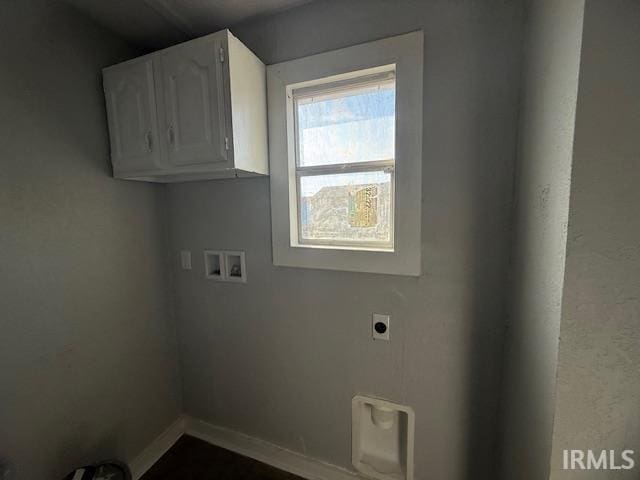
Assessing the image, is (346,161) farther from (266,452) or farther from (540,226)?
(266,452)

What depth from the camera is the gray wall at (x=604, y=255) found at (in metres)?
0.61

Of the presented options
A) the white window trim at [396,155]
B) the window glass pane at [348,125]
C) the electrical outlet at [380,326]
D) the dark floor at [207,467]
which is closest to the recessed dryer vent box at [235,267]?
the white window trim at [396,155]

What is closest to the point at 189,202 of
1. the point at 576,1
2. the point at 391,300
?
the point at 391,300

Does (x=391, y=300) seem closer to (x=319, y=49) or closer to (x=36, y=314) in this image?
(x=319, y=49)

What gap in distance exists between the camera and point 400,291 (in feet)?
3.90

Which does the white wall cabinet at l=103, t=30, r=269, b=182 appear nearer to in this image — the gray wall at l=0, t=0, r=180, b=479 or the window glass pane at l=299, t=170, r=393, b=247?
the gray wall at l=0, t=0, r=180, b=479

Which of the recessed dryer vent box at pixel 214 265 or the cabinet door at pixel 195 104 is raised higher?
the cabinet door at pixel 195 104

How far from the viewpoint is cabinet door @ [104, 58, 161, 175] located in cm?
121

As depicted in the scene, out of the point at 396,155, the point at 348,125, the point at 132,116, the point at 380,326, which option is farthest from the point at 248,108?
the point at 380,326

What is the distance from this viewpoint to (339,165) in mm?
1272

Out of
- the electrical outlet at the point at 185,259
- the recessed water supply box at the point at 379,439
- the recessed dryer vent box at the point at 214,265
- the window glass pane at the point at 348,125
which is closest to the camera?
the window glass pane at the point at 348,125

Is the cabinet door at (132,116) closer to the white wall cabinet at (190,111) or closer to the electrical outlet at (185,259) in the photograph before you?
the white wall cabinet at (190,111)

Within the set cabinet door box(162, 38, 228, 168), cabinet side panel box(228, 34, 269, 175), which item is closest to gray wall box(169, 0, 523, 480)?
Result: cabinet side panel box(228, 34, 269, 175)

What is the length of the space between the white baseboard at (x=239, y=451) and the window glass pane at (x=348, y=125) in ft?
5.60
